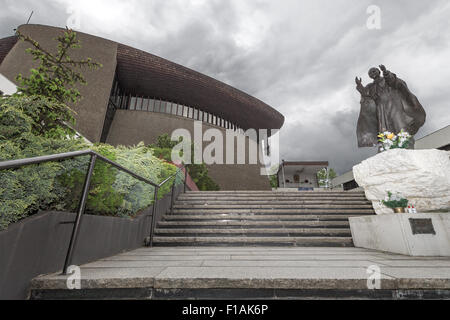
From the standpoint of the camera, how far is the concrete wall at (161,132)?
49.8 ft

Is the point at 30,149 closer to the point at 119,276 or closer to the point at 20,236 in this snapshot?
the point at 20,236

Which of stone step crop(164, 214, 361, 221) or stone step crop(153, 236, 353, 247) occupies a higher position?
stone step crop(164, 214, 361, 221)

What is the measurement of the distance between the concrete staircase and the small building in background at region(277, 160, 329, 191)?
2049 centimetres

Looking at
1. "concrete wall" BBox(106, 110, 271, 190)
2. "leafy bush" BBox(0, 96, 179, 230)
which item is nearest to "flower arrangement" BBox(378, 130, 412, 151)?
"leafy bush" BBox(0, 96, 179, 230)

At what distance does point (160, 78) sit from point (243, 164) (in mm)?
9644

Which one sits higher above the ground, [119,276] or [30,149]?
[30,149]

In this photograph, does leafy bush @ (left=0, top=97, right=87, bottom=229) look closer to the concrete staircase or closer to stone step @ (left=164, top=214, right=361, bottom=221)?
the concrete staircase

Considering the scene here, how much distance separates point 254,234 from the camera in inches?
184

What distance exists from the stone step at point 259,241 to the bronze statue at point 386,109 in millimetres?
3034

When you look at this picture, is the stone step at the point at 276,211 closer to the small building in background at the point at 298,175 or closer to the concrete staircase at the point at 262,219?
the concrete staircase at the point at 262,219

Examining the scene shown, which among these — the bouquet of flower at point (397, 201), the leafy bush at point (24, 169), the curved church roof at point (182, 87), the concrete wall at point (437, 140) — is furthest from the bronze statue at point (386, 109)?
the concrete wall at point (437, 140)

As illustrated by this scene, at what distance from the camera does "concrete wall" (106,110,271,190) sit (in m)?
15.2

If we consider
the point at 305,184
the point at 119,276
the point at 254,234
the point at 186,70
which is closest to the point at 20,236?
the point at 119,276

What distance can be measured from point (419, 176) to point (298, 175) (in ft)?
92.4
